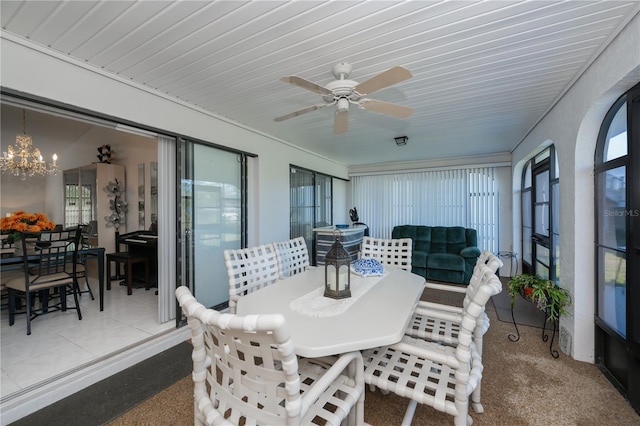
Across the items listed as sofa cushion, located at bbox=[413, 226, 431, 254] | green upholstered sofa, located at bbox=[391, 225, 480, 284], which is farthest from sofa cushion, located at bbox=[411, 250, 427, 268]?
sofa cushion, located at bbox=[413, 226, 431, 254]

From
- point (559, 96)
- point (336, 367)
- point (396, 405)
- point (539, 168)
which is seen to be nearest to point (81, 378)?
point (336, 367)

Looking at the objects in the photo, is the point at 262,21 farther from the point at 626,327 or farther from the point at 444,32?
the point at 626,327

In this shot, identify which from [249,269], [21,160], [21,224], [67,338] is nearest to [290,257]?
[249,269]

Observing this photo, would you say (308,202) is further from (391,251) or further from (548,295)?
(548,295)

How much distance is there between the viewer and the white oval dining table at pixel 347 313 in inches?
46.4

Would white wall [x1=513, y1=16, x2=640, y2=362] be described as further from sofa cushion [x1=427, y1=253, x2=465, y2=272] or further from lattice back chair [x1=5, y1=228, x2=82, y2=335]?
lattice back chair [x1=5, y1=228, x2=82, y2=335]

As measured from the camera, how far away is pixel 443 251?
5098mm

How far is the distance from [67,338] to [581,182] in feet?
15.9

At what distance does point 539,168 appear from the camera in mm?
3775

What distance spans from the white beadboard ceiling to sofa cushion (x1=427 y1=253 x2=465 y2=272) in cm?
253

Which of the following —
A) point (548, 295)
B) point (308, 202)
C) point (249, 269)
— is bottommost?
point (548, 295)

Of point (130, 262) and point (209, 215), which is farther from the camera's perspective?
point (130, 262)

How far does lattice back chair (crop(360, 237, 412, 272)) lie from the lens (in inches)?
108

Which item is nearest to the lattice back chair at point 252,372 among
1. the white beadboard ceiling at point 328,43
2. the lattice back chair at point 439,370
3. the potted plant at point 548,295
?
the lattice back chair at point 439,370
